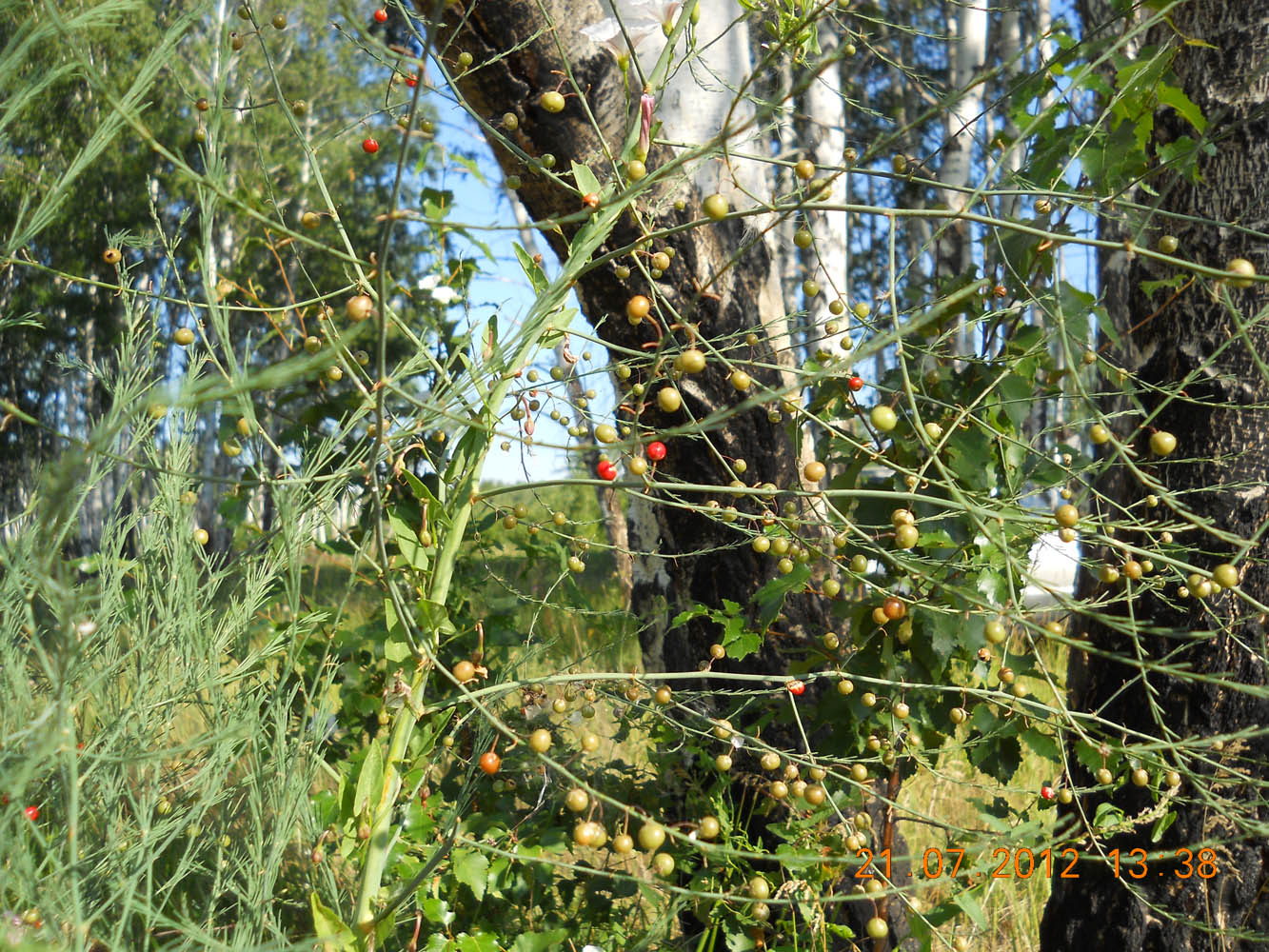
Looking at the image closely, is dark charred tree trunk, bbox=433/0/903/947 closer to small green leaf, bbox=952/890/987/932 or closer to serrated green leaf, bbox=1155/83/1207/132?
small green leaf, bbox=952/890/987/932

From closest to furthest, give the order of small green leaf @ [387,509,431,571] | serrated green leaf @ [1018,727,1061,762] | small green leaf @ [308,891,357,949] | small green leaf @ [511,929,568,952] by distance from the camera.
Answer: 1. small green leaf @ [308,891,357,949]
2. small green leaf @ [387,509,431,571]
3. small green leaf @ [511,929,568,952]
4. serrated green leaf @ [1018,727,1061,762]

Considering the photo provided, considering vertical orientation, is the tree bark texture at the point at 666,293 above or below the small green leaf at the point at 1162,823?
above

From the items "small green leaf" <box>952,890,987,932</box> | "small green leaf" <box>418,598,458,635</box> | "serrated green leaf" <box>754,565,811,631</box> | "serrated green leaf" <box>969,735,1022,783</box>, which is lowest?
"small green leaf" <box>952,890,987,932</box>

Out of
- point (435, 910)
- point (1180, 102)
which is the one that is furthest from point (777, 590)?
point (1180, 102)

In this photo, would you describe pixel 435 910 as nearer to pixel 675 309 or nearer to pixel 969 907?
pixel 969 907

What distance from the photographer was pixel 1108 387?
64.9 inches

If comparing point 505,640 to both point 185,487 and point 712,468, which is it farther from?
point 185,487

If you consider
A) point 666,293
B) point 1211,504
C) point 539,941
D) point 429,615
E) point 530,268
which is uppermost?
point 666,293

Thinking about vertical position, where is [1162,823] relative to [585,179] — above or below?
below

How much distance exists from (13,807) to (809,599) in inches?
48.3

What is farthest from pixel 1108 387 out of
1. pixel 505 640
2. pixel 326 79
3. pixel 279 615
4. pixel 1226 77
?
pixel 326 79

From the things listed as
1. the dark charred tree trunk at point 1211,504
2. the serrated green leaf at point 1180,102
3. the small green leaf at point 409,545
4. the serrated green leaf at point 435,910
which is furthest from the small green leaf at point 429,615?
the serrated green leaf at point 1180,102
